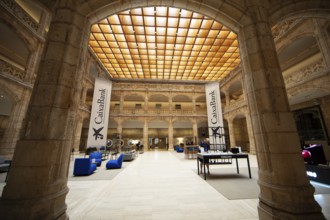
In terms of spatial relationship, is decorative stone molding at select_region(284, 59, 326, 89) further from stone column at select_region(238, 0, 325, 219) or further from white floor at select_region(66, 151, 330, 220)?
stone column at select_region(238, 0, 325, 219)

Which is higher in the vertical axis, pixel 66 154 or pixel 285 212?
pixel 66 154

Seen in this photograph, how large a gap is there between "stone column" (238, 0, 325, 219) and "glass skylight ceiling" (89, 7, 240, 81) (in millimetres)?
8716

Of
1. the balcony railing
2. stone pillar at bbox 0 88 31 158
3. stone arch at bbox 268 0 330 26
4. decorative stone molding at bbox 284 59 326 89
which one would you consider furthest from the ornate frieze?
decorative stone molding at bbox 284 59 326 89

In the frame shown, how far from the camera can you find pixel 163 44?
12570 mm

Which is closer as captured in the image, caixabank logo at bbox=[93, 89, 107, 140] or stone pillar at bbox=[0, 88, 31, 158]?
stone pillar at bbox=[0, 88, 31, 158]

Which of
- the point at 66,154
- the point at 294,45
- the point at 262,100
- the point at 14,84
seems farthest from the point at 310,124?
the point at 14,84

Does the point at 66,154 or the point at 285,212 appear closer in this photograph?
the point at 285,212

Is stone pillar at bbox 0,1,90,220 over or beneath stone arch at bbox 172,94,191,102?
beneath

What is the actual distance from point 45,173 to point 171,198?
2.82 meters

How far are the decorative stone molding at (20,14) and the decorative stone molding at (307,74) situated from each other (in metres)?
18.5

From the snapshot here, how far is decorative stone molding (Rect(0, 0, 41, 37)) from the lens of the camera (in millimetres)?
7766

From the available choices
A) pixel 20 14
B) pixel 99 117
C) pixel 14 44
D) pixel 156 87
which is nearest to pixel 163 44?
pixel 99 117

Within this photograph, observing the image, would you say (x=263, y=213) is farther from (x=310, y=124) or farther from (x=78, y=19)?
(x=310, y=124)

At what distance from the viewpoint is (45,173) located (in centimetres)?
189
